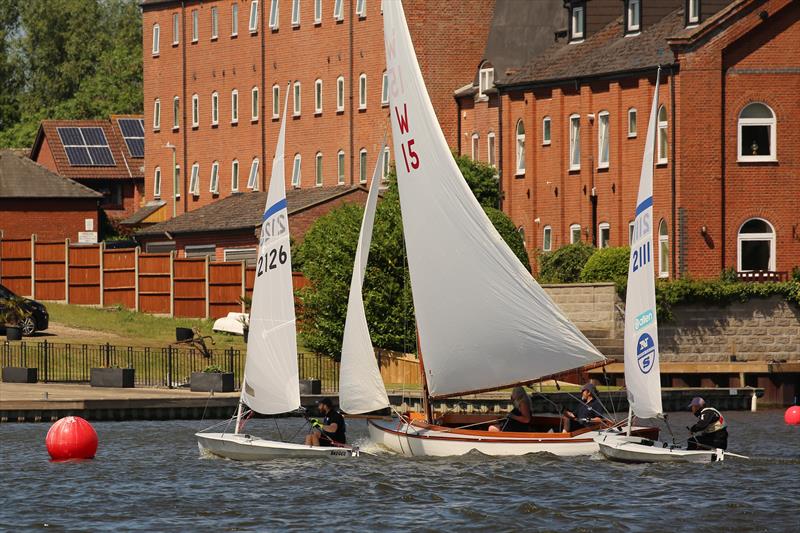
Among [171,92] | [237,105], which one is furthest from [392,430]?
[171,92]

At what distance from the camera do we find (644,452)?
4200 cm

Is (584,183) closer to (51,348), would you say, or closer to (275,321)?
(51,348)

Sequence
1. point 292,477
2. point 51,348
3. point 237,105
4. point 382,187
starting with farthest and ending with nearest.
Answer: point 237,105
point 382,187
point 51,348
point 292,477

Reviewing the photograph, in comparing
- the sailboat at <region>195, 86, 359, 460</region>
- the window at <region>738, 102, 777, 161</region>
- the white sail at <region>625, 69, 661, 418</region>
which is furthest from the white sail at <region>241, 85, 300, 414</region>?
the window at <region>738, 102, 777, 161</region>

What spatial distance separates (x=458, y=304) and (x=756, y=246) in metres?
30.1

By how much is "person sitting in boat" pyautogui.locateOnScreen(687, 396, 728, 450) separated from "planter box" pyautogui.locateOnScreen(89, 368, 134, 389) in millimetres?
22167

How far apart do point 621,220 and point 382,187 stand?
18.2 metres

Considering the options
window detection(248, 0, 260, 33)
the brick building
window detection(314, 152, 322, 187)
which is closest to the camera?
the brick building

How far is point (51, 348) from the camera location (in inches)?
2630

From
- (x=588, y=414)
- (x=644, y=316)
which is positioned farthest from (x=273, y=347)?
(x=644, y=316)

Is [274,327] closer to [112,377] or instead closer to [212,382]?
[212,382]

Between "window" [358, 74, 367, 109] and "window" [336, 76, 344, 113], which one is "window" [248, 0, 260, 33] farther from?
"window" [358, 74, 367, 109]

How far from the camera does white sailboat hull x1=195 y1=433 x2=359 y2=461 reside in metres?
42.5

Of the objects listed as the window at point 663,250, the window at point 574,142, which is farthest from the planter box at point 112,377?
the window at point 574,142
